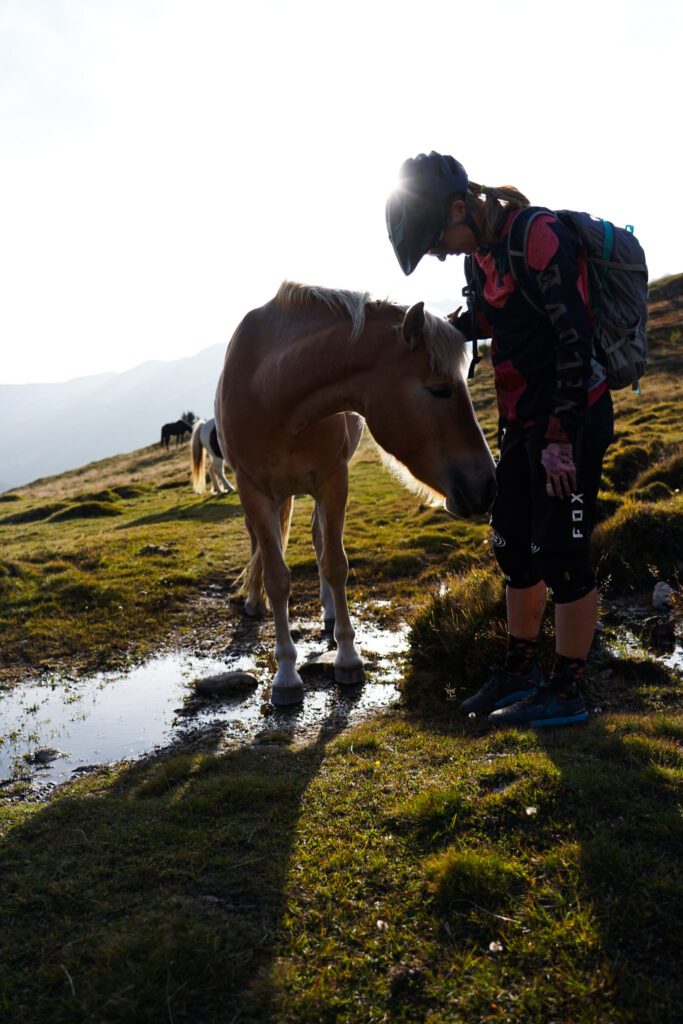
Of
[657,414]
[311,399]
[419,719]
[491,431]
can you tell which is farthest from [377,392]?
[491,431]

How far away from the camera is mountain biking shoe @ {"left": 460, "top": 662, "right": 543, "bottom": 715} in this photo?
4.29 metres

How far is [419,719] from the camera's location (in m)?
4.57

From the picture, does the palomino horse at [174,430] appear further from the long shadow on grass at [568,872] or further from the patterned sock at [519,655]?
the long shadow on grass at [568,872]

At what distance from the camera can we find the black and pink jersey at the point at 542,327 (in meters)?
3.35

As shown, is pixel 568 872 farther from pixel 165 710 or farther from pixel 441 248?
pixel 165 710

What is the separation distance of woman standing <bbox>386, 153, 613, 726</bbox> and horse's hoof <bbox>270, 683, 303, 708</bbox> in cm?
178

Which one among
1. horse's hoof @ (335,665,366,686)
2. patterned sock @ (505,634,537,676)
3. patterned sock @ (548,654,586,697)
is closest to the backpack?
patterned sock @ (548,654,586,697)

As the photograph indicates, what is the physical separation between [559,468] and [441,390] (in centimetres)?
110

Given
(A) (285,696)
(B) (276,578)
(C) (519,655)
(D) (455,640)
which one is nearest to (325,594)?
(B) (276,578)

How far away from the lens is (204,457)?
19562 millimetres

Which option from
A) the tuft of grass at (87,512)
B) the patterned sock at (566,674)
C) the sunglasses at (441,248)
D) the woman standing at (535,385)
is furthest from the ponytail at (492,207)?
the tuft of grass at (87,512)

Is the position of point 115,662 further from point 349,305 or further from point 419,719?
point 349,305

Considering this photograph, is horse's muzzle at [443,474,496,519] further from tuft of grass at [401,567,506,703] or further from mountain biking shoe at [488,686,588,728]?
mountain biking shoe at [488,686,588,728]

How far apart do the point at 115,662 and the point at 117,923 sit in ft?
13.9
